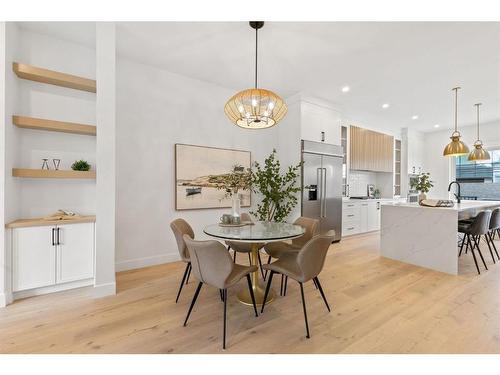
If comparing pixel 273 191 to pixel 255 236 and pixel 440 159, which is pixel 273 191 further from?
pixel 440 159

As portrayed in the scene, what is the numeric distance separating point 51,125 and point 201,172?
195 cm

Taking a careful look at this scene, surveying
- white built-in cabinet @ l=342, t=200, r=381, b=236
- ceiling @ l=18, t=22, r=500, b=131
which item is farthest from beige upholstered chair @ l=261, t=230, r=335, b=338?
white built-in cabinet @ l=342, t=200, r=381, b=236

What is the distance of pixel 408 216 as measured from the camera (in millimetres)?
3725

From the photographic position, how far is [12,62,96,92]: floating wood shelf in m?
2.45

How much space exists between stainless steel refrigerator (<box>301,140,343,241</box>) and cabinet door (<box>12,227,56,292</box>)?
369 centimetres

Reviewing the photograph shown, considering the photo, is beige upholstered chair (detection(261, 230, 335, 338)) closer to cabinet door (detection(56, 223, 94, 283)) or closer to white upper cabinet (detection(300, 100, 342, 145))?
cabinet door (detection(56, 223, 94, 283))

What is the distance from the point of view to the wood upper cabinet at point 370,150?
592cm

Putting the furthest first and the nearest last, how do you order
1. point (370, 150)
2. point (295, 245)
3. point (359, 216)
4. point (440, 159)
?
point (440, 159) < point (370, 150) < point (359, 216) < point (295, 245)

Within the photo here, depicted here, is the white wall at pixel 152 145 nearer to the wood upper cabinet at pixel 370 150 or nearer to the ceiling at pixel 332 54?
the ceiling at pixel 332 54

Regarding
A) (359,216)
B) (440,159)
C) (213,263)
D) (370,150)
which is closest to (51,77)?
(213,263)

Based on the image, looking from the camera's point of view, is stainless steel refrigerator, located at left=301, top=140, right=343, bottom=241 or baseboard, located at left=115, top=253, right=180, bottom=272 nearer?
baseboard, located at left=115, top=253, right=180, bottom=272

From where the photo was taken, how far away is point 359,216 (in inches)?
222

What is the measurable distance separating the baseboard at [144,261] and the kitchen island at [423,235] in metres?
3.50

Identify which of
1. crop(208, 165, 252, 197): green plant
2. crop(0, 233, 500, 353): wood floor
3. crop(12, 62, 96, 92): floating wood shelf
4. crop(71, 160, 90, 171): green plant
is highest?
crop(12, 62, 96, 92): floating wood shelf
